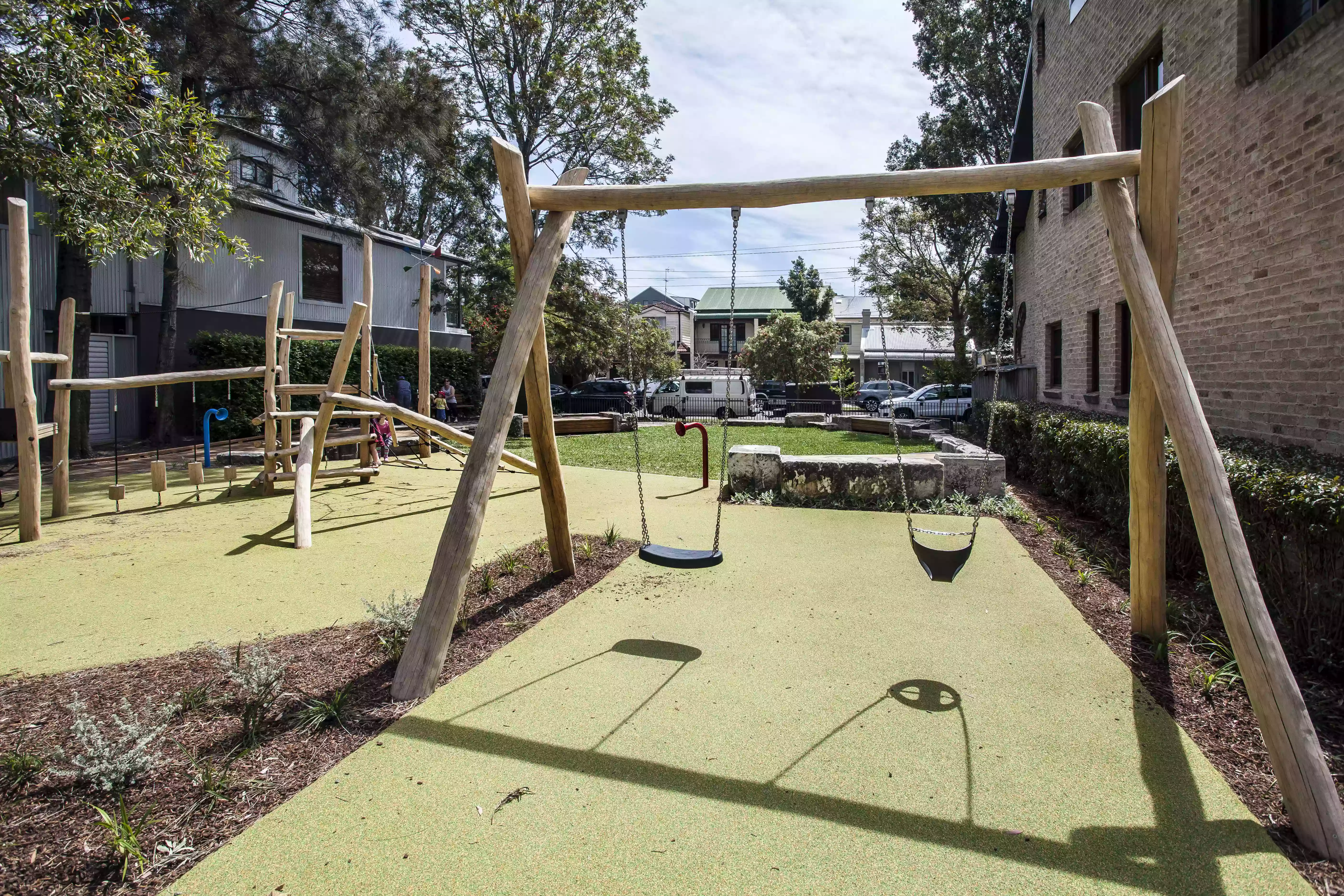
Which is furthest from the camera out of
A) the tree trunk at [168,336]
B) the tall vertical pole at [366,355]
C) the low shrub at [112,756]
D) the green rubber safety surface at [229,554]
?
the tree trunk at [168,336]

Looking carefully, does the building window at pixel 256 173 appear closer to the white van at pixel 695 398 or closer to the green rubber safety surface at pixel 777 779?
the white van at pixel 695 398

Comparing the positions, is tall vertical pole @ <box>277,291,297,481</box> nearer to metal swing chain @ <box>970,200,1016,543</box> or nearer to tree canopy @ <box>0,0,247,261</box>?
tree canopy @ <box>0,0,247,261</box>

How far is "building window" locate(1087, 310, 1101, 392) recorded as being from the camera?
1055 centimetres

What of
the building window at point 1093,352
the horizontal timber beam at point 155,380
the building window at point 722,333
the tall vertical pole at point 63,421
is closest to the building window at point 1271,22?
the building window at point 1093,352

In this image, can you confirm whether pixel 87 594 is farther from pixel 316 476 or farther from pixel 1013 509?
A: pixel 1013 509

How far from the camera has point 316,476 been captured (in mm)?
7707

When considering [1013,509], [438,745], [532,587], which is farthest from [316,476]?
[1013,509]

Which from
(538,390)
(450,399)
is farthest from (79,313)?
(538,390)

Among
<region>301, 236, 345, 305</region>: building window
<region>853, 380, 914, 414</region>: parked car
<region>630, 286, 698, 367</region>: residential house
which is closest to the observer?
<region>301, 236, 345, 305</region>: building window

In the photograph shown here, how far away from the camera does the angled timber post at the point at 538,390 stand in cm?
388

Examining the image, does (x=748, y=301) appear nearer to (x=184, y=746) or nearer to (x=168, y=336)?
(x=168, y=336)

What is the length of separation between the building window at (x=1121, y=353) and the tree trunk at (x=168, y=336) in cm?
1645

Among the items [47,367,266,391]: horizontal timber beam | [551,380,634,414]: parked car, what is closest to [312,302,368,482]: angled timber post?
[47,367,266,391]: horizontal timber beam

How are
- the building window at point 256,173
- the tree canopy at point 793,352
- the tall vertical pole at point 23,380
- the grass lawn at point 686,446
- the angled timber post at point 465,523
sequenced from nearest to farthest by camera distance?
the angled timber post at point 465,523, the tall vertical pole at point 23,380, the grass lawn at point 686,446, the building window at point 256,173, the tree canopy at point 793,352
